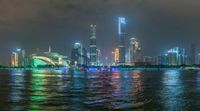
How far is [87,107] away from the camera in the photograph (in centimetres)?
4312

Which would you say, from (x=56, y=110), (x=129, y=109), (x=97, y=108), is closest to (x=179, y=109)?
(x=129, y=109)

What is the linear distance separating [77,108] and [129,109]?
17.1 ft

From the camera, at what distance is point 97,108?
138ft

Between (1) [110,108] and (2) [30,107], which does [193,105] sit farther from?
(2) [30,107]

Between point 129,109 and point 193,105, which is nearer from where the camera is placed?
point 129,109

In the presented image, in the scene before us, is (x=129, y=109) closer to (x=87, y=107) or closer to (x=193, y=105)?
(x=87, y=107)

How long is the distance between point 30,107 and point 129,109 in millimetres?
9844

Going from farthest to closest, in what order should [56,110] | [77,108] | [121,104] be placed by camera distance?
[121,104] → [77,108] → [56,110]

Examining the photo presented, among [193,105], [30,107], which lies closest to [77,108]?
[30,107]

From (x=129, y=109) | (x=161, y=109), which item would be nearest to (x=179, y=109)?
(x=161, y=109)

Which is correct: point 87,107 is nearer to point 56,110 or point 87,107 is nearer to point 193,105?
point 56,110

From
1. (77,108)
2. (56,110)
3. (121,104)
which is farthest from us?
(121,104)

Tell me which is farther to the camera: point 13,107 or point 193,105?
point 193,105

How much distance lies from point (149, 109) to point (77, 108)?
711 cm
